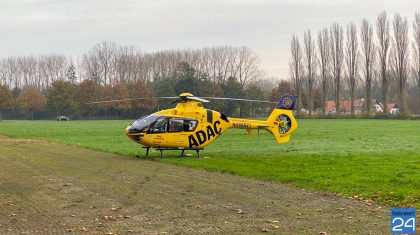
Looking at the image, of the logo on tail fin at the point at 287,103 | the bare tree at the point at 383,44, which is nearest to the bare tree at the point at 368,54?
the bare tree at the point at 383,44

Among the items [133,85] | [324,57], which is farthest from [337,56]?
[133,85]

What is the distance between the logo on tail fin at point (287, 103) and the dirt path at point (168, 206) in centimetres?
1076

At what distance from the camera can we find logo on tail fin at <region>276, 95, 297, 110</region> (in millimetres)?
28050

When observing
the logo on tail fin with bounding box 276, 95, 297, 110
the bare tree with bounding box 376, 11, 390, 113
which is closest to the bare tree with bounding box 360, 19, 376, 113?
the bare tree with bounding box 376, 11, 390, 113

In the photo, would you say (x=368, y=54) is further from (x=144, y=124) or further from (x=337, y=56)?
(x=144, y=124)

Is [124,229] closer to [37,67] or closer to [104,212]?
[104,212]

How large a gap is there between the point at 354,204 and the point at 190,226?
435 centimetres

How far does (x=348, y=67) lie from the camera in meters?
96.1

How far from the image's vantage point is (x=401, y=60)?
8694 centimetres

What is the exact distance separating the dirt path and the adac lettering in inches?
254

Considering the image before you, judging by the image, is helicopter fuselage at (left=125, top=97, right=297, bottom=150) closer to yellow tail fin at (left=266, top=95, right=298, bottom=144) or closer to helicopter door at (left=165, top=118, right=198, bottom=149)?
helicopter door at (left=165, top=118, right=198, bottom=149)

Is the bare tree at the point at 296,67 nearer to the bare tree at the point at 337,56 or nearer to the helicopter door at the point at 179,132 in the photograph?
the bare tree at the point at 337,56

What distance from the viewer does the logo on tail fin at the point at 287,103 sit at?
28050mm

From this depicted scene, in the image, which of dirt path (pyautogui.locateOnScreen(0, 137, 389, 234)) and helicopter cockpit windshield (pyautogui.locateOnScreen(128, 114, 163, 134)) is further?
helicopter cockpit windshield (pyautogui.locateOnScreen(128, 114, 163, 134))
